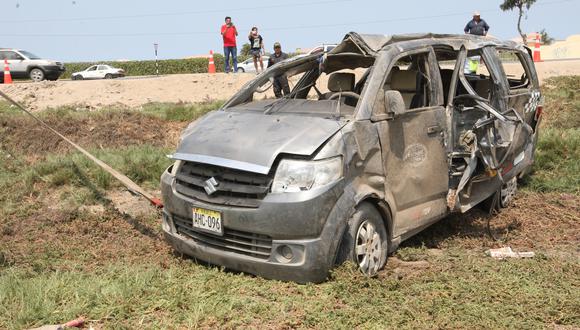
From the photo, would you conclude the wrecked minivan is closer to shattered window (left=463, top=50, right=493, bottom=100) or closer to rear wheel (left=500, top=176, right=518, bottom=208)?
shattered window (left=463, top=50, right=493, bottom=100)

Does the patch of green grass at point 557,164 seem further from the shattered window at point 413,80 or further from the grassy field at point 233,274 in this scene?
the shattered window at point 413,80

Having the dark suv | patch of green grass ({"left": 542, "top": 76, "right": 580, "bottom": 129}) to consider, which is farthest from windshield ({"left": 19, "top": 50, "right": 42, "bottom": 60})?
patch of green grass ({"left": 542, "top": 76, "right": 580, "bottom": 129})

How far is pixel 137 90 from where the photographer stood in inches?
658

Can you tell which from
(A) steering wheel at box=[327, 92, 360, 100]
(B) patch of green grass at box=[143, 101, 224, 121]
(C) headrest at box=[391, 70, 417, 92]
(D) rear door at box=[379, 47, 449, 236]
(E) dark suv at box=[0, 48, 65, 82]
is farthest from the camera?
(E) dark suv at box=[0, 48, 65, 82]

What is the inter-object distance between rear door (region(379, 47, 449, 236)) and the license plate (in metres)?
1.40

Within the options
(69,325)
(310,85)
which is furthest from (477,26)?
(69,325)

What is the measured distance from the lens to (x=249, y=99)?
5.62 metres

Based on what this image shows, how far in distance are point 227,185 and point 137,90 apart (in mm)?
13549

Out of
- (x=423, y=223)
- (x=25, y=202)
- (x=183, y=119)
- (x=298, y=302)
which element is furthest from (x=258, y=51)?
(x=298, y=302)

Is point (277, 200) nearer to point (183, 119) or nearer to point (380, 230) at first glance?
point (380, 230)

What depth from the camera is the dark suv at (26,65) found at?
25.6 m

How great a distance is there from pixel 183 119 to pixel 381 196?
863 centimetres

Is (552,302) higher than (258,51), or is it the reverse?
(258,51)

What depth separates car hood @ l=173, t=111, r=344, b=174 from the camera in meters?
3.99
